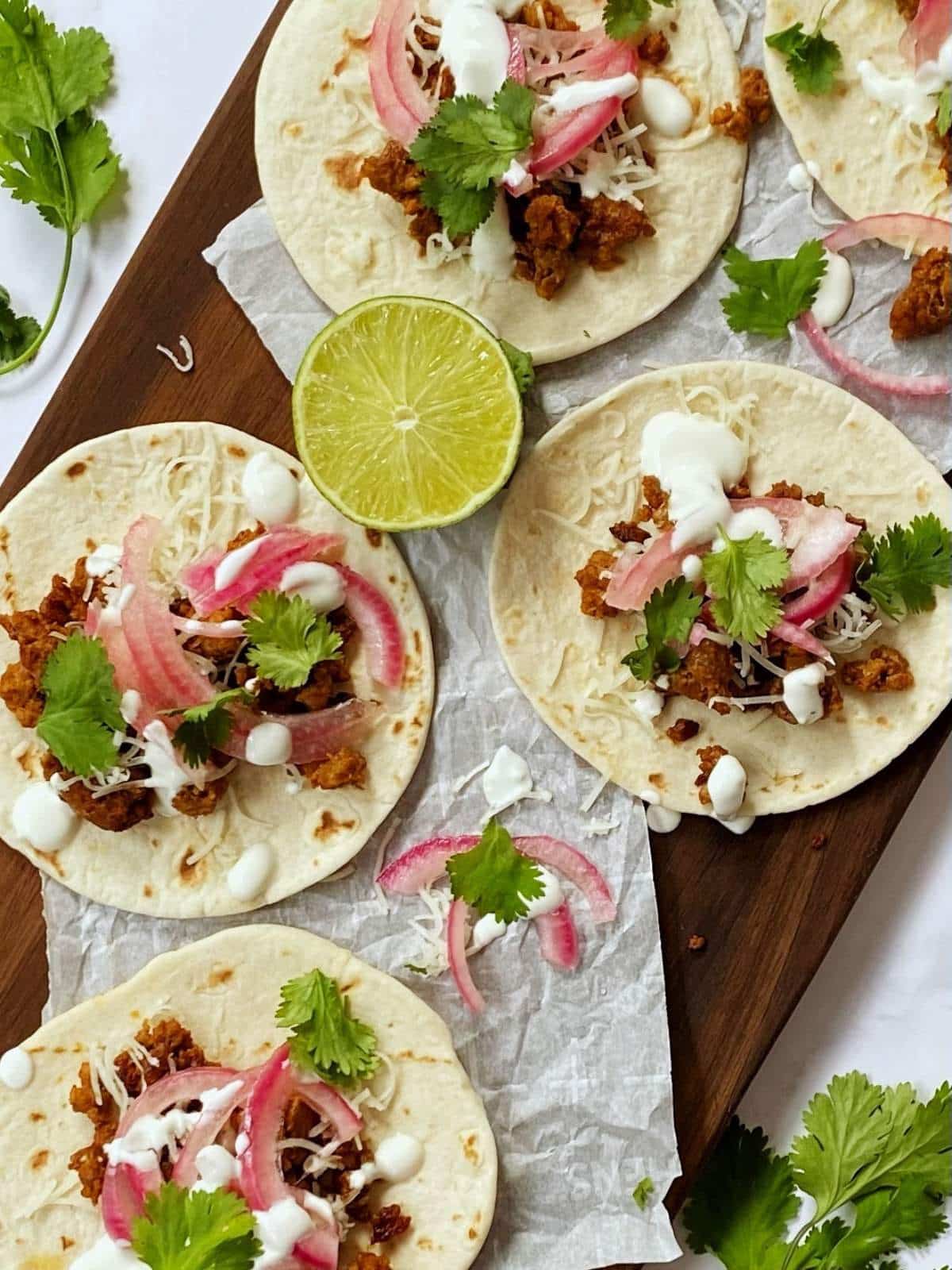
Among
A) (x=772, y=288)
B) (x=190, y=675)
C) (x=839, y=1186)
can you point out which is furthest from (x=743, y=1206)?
(x=772, y=288)

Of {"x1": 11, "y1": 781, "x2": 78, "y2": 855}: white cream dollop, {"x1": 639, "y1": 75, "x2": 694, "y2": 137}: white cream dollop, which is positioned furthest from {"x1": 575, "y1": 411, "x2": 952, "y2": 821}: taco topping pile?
{"x1": 11, "y1": 781, "x2": 78, "y2": 855}: white cream dollop

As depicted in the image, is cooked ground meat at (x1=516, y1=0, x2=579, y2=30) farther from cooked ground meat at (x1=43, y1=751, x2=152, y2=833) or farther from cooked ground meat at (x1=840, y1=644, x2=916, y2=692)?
cooked ground meat at (x1=43, y1=751, x2=152, y2=833)

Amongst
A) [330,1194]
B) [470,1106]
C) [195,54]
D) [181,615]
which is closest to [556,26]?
[195,54]

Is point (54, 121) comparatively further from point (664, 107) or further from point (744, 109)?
point (744, 109)

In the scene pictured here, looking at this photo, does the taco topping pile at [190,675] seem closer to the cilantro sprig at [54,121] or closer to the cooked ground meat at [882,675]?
the cilantro sprig at [54,121]

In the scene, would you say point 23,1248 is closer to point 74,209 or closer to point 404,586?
point 404,586

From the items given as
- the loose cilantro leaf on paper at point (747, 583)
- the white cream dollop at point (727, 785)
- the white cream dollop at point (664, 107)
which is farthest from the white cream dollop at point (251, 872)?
the white cream dollop at point (664, 107)
